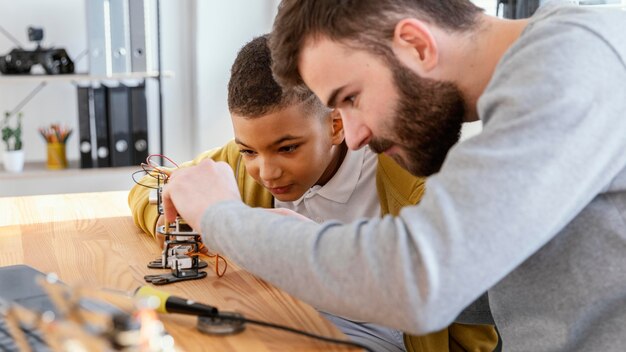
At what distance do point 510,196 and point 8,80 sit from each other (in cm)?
292

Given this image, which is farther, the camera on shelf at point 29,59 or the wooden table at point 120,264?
the camera on shelf at point 29,59

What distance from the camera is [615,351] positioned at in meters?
0.95

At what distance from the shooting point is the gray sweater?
801 millimetres

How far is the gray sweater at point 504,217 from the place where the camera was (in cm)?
80

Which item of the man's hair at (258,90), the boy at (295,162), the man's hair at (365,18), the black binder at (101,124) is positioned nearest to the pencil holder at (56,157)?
the black binder at (101,124)

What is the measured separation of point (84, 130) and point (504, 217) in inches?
112

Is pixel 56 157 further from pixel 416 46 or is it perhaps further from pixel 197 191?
pixel 416 46

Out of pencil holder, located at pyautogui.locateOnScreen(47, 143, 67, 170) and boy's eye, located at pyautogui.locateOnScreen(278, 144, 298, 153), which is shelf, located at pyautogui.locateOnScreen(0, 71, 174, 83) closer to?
pencil holder, located at pyautogui.locateOnScreen(47, 143, 67, 170)

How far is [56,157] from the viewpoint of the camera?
11.4ft

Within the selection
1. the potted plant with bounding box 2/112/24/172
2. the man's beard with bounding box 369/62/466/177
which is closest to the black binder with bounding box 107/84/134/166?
the potted plant with bounding box 2/112/24/172

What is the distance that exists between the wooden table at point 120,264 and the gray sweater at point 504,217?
9 centimetres

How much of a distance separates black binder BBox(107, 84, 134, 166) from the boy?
1.76 meters

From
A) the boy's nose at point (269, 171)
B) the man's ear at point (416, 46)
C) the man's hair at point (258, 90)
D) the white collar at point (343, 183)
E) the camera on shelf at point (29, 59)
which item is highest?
the man's ear at point (416, 46)

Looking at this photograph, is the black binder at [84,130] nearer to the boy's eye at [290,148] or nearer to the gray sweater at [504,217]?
the boy's eye at [290,148]
